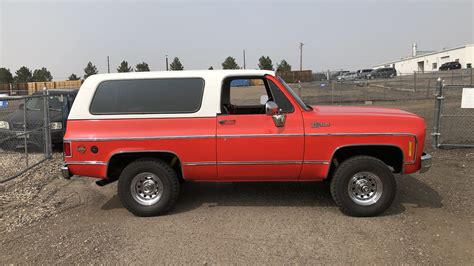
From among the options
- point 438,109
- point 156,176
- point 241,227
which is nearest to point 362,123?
point 241,227

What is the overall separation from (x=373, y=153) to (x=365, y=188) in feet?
1.83

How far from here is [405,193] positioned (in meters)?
5.86

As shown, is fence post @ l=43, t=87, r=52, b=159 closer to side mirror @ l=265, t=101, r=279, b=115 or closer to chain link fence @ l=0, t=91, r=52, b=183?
chain link fence @ l=0, t=91, r=52, b=183

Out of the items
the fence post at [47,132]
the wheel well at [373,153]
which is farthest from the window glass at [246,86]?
the fence post at [47,132]

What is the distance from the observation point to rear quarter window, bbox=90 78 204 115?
A: 5.00 m

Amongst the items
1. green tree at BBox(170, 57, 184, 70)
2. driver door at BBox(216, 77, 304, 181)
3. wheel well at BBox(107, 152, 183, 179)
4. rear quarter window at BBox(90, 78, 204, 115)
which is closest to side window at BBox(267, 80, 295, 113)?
driver door at BBox(216, 77, 304, 181)

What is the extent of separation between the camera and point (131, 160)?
527cm

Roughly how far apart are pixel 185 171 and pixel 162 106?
0.88 metres

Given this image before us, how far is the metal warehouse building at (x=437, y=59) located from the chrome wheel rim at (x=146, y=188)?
61837 mm

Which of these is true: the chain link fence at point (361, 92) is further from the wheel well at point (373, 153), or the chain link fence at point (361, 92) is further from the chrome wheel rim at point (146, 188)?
the chrome wheel rim at point (146, 188)

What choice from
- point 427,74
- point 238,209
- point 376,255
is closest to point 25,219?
point 238,209

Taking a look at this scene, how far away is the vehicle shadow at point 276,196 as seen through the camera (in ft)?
17.9

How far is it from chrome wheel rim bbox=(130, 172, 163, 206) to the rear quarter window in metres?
0.85

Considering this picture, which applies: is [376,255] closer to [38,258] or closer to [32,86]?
[38,258]
